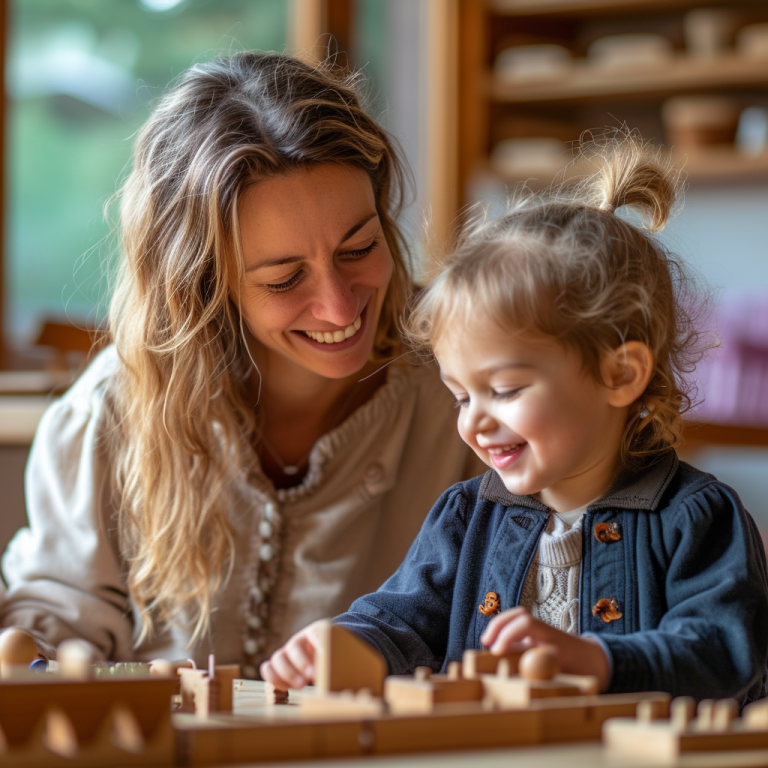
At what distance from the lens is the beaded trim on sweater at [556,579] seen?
921mm

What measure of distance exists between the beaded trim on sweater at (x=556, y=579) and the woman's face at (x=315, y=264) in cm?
39

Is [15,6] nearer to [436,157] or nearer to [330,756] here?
[436,157]

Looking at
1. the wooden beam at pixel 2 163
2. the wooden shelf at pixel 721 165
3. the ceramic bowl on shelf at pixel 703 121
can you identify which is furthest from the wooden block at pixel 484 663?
the ceramic bowl on shelf at pixel 703 121

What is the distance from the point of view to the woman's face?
118 cm

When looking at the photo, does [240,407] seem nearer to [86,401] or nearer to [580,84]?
[86,401]

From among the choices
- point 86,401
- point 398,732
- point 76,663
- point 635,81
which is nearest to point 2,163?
point 86,401

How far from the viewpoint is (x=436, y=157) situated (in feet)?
13.1

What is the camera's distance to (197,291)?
4.09 feet

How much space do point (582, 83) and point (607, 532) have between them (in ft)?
10.2

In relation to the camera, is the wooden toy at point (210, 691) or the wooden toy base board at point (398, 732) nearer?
the wooden toy base board at point (398, 732)

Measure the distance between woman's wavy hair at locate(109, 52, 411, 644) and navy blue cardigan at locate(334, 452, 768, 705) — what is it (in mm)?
392

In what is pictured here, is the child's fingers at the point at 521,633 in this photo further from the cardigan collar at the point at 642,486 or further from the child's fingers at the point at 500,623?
the cardigan collar at the point at 642,486

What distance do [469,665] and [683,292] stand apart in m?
0.57

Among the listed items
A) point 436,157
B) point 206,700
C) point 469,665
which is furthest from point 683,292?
point 436,157
